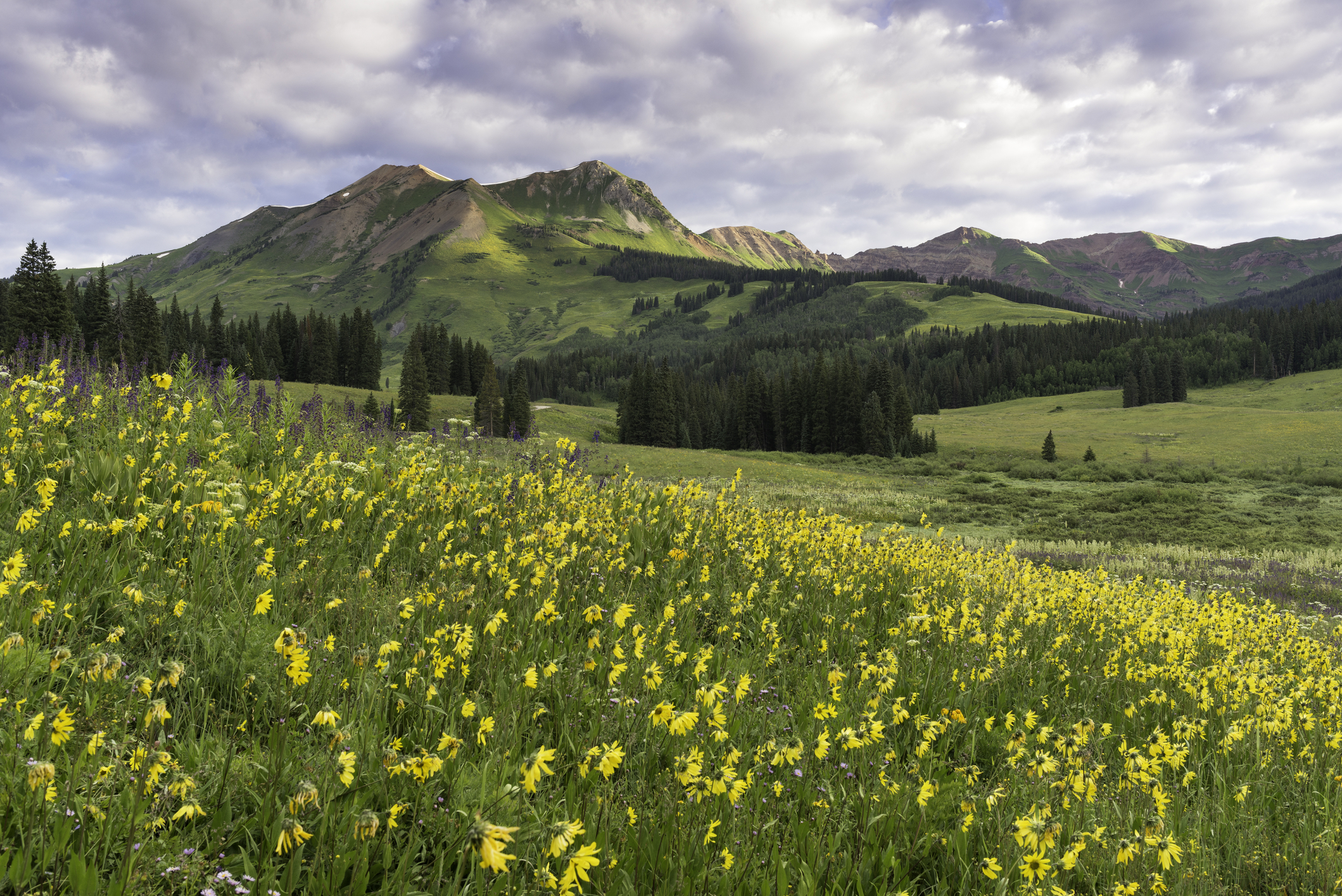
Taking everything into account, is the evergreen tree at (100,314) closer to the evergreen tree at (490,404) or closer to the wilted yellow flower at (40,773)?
the evergreen tree at (490,404)

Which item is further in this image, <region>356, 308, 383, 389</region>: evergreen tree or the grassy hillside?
<region>356, 308, 383, 389</region>: evergreen tree

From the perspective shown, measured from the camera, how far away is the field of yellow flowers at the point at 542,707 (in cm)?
256

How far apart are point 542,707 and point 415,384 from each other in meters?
84.6

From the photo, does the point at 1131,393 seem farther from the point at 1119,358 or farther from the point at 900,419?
the point at 900,419

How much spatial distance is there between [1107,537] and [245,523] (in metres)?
32.8

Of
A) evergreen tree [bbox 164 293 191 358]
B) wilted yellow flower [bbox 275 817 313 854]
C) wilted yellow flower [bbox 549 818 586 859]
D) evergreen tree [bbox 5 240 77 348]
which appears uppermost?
evergreen tree [bbox 164 293 191 358]

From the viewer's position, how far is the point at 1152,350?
5886 inches

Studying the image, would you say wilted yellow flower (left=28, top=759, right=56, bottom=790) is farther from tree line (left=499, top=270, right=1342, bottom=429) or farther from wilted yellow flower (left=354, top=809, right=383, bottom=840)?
tree line (left=499, top=270, right=1342, bottom=429)

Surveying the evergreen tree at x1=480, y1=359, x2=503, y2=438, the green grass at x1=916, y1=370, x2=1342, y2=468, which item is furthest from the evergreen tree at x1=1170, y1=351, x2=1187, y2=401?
the evergreen tree at x1=480, y1=359, x2=503, y2=438

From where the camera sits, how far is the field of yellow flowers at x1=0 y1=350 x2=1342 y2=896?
2557 mm

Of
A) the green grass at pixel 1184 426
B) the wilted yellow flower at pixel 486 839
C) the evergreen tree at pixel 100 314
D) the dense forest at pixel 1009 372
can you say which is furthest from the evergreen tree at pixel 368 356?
the wilted yellow flower at pixel 486 839

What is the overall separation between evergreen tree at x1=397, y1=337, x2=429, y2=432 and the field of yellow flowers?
6695 cm

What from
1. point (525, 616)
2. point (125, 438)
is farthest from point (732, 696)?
point (125, 438)

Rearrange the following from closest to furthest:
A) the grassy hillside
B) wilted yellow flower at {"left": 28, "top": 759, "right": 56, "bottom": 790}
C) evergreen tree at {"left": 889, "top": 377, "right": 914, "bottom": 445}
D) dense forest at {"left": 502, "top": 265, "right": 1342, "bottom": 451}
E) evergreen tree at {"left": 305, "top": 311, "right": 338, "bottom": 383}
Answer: wilted yellow flower at {"left": 28, "top": 759, "right": 56, "bottom": 790} → the grassy hillside → evergreen tree at {"left": 889, "top": 377, "right": 914, "bottom": 445} → dense forest at {"left": 502, "top": 265, "right": 1342, "bottom": 451} → evergreen tree at {"left": 305, "top": 311, "right": 338, "bottom": 383}
